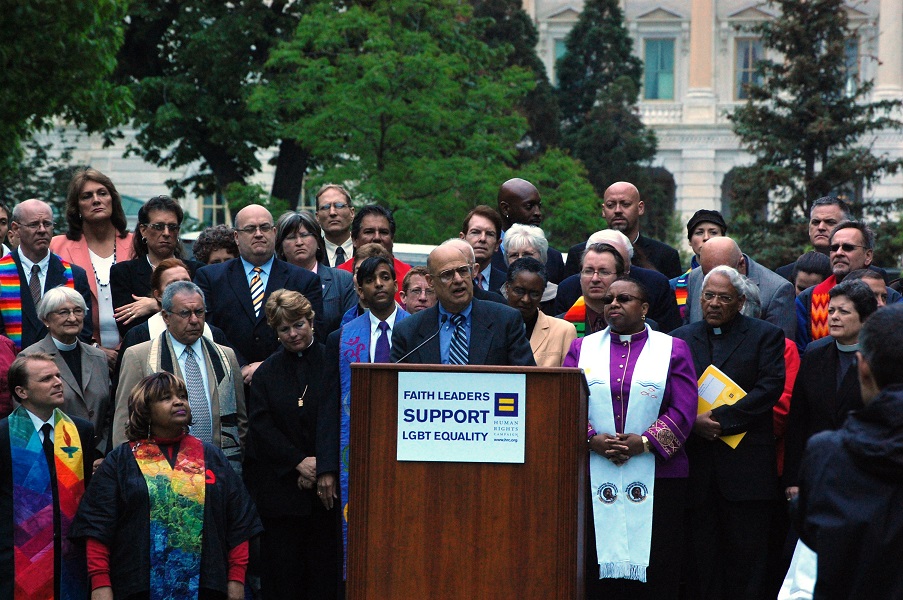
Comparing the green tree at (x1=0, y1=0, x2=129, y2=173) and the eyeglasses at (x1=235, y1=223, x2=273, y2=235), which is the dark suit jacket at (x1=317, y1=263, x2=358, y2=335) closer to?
the eyeglasses at (x1=235, y1=223, x2=273, y2=235)

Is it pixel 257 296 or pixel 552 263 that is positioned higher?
pixel 552 263

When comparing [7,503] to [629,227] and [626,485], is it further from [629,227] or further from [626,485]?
[629,227]

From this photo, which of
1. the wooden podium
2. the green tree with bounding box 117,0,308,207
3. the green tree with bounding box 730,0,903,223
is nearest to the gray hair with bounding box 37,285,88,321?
the wooden podium

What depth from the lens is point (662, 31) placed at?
54969mm

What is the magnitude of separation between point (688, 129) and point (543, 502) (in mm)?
49406

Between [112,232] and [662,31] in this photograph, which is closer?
[112,232]

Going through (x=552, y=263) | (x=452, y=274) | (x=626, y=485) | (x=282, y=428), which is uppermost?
(x=552, y=263)

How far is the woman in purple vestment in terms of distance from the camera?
7.60m

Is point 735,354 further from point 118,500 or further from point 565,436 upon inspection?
point 118,500

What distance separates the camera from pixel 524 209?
1030 centimetres

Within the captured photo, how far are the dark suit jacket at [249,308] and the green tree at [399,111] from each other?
1347 cm

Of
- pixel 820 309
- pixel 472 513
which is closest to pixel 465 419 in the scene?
pixel 472 513

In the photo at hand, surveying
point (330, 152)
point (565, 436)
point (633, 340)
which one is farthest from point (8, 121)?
point (565, 436)

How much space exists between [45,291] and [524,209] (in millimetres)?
3483
